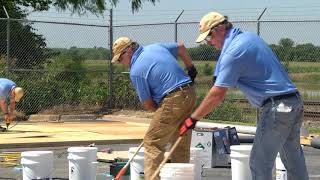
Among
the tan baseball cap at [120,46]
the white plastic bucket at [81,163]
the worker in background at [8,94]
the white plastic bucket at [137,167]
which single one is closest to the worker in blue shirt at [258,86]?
the tan baseball cap at [120,46]

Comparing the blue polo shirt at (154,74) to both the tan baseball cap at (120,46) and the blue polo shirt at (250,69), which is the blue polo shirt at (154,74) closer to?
the tan baseball cap at (120,46)

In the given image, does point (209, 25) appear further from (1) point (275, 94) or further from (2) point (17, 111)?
(2) point (17, 111)

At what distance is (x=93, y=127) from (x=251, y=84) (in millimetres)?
11337

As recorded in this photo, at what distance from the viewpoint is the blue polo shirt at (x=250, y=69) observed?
239 inches

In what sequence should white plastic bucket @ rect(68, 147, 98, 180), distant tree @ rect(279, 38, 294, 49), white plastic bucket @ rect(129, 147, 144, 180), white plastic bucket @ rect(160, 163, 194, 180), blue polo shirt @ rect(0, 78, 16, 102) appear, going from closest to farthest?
white plastic bucket @ rect(160, 163, 194, 180), white plastic bucket @ rect(129, 147, 144, 180), white plastic bucket @ rect(68, 147, 98, 180), blue polo shirt @ rect(0, 78, 16, 102), distant tree @ rect(279, 38, 294, 49)

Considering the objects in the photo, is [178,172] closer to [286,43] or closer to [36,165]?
[36,165]

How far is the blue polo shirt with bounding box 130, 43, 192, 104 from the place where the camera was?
7.38 m

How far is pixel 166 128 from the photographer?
24.5 feet

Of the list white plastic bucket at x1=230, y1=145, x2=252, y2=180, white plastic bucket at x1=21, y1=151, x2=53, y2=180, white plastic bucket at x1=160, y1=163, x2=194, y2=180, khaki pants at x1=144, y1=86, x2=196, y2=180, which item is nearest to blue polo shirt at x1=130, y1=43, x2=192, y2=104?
khaki pants at x1=144, y1=86, x2=196, y2=180

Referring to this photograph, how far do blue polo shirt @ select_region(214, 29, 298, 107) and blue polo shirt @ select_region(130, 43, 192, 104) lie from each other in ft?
3.87

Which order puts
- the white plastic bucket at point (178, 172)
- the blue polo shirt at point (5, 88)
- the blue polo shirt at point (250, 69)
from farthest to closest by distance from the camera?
the blue polo shirt at point (5, 88), the white plastic bucket at point (178, 172), the blue polo shirt at point (250, 69)

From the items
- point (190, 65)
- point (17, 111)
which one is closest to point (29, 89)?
point (17, 111)

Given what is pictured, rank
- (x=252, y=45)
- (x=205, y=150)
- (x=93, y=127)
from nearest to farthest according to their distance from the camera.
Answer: (x=252, y=45) → (x=205, y=150) → (x=93, y=127)

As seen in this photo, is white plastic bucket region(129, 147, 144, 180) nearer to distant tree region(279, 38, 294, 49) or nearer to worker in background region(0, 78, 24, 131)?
worker in background region(0, 78, 24, 131)
